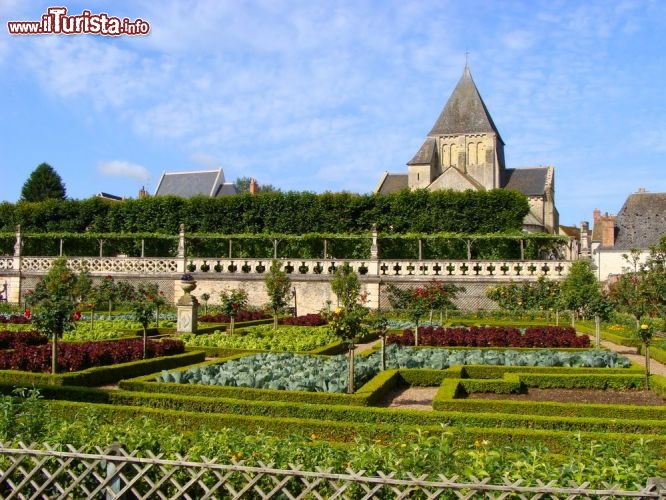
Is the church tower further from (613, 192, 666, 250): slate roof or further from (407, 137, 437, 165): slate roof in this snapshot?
(613, 192, 666, 250): slate roof

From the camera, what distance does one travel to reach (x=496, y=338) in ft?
52.5

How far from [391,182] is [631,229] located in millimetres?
23287

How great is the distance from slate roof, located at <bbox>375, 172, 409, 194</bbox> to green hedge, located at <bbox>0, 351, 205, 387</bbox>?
155 ft

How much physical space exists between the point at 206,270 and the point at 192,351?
1656 cm

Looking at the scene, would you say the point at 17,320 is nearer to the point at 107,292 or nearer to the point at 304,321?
the point at 107,292

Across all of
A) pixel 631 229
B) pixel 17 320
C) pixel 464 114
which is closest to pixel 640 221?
pixel 631 229

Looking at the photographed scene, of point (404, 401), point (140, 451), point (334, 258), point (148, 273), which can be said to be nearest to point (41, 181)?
point (148, 273)

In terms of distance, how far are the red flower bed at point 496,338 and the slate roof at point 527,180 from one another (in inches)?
1710

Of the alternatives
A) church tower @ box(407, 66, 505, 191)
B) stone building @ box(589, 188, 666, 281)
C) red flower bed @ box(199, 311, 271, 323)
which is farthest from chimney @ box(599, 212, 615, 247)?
red flower bed @ box(199, 311, 271, 323)

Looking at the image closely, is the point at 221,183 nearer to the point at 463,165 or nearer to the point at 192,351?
the point at 463,165

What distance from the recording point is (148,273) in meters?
30.4

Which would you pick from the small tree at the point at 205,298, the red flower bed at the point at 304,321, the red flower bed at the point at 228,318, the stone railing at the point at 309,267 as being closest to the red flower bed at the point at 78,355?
the red flower bed at the point at 304,321

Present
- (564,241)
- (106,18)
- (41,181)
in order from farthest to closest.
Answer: (41,181) → (564,241) → (106,18)

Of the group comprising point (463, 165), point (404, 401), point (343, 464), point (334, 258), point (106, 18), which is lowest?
point (404, 401)
